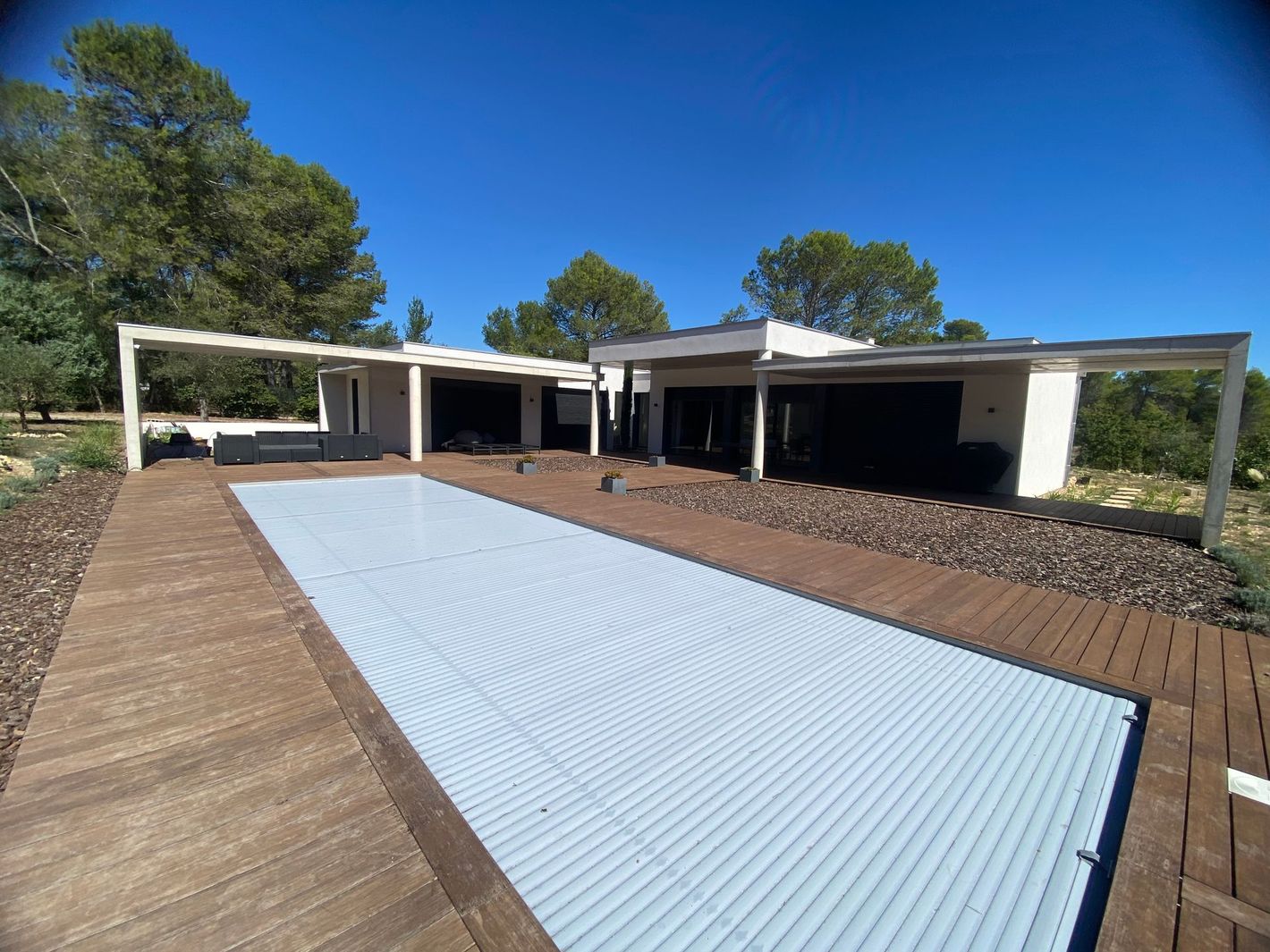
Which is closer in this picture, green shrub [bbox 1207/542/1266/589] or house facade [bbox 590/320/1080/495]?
green shrub [bbox 1207/542/1266/589]

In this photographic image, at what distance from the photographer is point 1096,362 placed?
306 inches

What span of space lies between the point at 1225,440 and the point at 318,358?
1569 centimetres

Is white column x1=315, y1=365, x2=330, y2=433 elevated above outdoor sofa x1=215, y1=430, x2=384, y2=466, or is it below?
above

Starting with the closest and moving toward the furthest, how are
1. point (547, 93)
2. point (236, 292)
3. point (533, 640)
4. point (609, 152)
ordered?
point (533, 640)
point (547, 93)
point (609, 152)
point (236, 292)

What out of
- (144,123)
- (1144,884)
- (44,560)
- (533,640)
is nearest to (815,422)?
(533,640)

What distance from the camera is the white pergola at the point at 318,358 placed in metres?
9.95

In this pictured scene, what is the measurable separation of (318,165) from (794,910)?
31.2 m

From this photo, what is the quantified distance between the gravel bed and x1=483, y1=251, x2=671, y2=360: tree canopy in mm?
12923

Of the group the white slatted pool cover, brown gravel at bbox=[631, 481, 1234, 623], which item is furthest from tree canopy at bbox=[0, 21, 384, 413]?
the white slatted pool cover

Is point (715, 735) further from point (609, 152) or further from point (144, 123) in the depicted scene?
point (144, 123)

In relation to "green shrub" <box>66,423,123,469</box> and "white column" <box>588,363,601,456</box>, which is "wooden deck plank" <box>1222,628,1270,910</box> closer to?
"white column" <box>588,363,601,456</box>

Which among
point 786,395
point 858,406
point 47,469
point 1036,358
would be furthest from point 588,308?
point 1036,358

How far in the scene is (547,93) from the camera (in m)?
12.1

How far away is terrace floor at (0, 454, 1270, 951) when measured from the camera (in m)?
1.49
